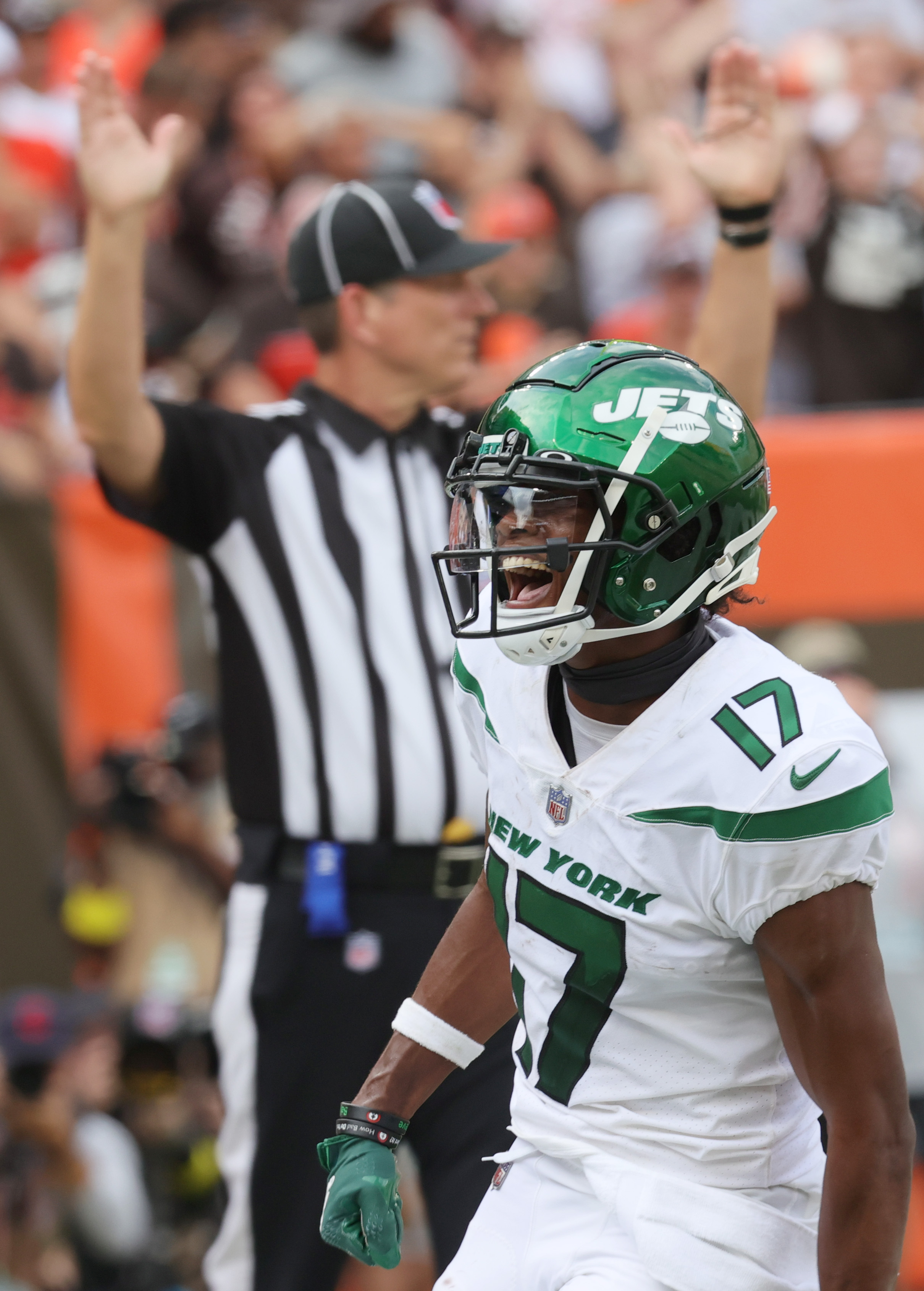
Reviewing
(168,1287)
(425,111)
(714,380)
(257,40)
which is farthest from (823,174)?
(714,380)

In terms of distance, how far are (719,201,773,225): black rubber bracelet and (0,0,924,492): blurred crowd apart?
2144 millimetres

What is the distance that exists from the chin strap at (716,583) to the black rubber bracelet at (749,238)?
1297 millimetres

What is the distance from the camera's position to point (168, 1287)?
4395mm

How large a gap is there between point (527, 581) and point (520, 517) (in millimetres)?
98

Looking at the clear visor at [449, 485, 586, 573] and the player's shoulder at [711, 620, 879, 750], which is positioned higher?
the clear visor at [449, 485, 586, 573]

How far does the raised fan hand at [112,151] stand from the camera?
3021 millimetres

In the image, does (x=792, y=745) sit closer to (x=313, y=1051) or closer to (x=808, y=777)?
(x=808, y=777)

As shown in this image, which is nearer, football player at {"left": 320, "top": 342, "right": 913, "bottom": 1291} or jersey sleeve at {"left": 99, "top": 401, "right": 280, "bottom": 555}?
football player at {"left": 320, "top": 342, "right": 913, "bottom": 1291}

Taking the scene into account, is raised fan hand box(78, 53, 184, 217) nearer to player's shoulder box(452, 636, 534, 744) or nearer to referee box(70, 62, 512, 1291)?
referee box(70, 62, 512, 1291)

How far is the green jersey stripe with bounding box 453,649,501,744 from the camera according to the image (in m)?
2.10

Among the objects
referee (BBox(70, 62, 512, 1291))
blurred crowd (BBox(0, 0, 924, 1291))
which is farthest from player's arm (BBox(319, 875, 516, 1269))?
blurred crowd (BBox(0, 0, 924, 1291))

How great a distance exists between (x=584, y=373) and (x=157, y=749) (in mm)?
3274

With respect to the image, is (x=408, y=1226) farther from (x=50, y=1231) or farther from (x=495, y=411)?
(x=495, y=411)

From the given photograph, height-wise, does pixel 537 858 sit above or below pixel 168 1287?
above
